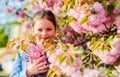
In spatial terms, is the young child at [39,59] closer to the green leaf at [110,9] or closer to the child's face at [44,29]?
the child's face at [44,29]

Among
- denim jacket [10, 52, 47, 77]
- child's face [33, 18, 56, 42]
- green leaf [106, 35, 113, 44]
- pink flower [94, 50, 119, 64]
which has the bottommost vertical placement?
denim jacket [10, 52, 47, 77]

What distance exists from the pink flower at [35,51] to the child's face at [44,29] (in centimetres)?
19

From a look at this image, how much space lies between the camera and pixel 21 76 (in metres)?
3.15

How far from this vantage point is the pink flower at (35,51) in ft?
9.74

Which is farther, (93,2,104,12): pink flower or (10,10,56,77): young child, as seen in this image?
(10,10,56,77): young child

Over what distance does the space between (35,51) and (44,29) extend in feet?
1.16

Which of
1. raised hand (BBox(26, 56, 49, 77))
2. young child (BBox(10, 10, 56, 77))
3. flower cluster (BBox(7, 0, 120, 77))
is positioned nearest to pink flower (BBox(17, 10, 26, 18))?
young child (BBox(10, 10, 56, 77))

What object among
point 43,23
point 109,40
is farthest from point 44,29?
point 109,40

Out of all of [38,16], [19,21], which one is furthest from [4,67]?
[38,16]

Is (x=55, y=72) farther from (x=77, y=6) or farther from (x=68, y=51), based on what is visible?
(x=77, y=6)

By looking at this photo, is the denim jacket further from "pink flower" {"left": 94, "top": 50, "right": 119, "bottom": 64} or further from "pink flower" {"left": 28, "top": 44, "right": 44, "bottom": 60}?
"pink flower" {"left": 94, "top": 50, "right": 119, "bottom": 64}

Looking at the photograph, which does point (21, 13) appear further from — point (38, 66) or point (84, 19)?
point (84, 19)

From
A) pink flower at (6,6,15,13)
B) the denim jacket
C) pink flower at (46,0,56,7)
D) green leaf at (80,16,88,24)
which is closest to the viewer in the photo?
green leaf at (80,16,88,24)

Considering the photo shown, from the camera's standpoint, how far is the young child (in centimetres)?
305
